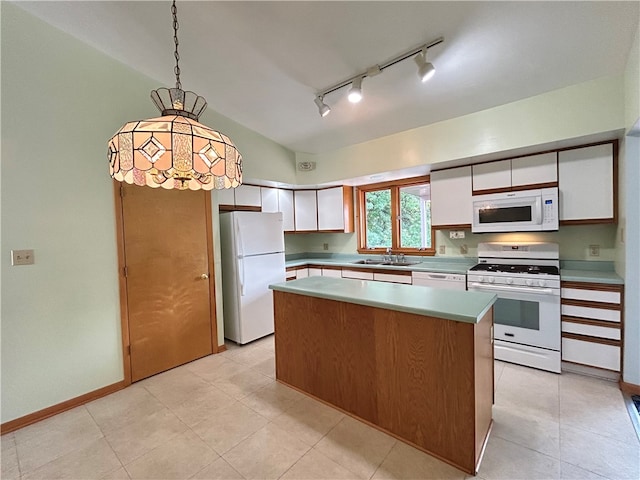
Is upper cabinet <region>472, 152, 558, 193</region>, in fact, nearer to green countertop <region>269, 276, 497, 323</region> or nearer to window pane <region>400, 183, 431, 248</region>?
window pane <region>400, 183, 431, 248</region>

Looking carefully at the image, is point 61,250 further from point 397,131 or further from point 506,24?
point 506,24

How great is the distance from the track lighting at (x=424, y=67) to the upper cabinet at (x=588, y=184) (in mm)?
1725

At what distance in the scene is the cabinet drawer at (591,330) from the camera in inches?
94.0

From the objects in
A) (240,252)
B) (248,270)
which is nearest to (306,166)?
(240,252)

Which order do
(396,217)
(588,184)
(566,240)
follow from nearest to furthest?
1. (588,184)
2. (566,240)
3. (396,217)

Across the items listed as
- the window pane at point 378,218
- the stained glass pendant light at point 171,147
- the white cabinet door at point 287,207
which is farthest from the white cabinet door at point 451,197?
the stained glass pendant light at point 171,147

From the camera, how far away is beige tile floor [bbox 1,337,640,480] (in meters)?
1.64

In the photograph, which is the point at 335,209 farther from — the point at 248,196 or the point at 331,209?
the point at 248,196

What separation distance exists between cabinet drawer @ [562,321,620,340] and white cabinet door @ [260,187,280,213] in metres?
3.61

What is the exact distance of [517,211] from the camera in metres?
2.92

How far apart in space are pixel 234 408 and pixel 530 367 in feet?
8.97

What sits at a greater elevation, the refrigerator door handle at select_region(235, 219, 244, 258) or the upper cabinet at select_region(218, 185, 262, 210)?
the upper cabinet at select_region(218, 185, 262, 210)

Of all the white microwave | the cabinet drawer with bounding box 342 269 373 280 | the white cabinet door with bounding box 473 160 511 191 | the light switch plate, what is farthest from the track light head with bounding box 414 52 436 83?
the light switch plate

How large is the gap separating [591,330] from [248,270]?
11.2 feet
